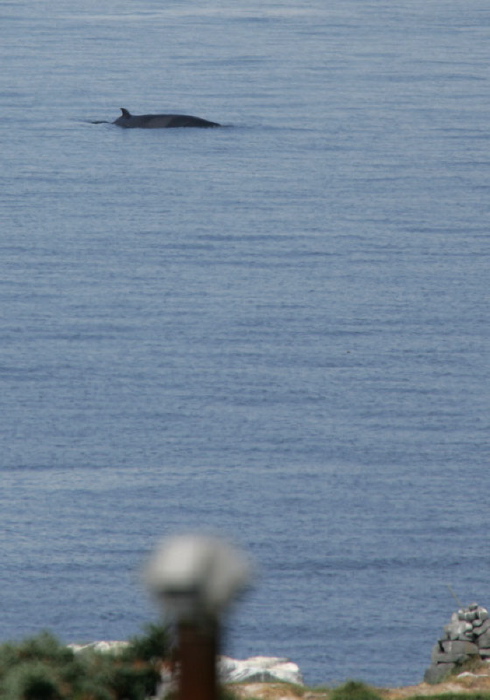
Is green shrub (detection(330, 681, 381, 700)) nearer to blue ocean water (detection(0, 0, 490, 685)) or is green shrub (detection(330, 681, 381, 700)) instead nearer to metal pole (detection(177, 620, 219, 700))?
blue ocean water (detection(0, 0, 490, 685))

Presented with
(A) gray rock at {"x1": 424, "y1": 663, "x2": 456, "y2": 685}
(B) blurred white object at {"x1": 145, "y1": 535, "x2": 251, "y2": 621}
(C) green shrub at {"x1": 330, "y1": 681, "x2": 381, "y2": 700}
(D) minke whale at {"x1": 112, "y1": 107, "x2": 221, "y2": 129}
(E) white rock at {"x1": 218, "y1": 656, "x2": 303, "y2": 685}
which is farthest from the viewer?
(D) minke whale at {"x1": 112, "y1": 107, "x2": 221, "y2": 129}

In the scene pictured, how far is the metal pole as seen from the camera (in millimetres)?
1136

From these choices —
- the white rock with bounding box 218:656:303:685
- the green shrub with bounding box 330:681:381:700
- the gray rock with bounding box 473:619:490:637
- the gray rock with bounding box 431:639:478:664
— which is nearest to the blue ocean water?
the white rock with bounding box 218:656:303:685

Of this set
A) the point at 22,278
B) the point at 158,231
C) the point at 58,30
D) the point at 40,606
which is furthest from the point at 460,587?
the point at 58,30

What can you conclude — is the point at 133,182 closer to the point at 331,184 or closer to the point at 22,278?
the point at 331,184

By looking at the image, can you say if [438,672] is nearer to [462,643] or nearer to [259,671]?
[462,643]

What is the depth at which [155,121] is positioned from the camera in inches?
2045

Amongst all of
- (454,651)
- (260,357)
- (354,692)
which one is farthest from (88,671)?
(260,357)

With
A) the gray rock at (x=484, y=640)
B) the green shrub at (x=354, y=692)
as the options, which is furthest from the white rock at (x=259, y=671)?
the gray rock at (x=484, y=640)

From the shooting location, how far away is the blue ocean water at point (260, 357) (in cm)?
1592

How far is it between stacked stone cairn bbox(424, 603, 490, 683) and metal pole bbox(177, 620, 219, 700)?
1097 cm

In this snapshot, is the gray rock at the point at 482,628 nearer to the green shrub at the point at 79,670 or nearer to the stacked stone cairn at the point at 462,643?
the stacked stone cairn at the point at 462,643

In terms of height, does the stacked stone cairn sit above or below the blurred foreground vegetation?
below

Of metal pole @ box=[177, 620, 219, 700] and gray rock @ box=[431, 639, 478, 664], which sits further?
gray rock @ box=[431, 639, 478, 664]
